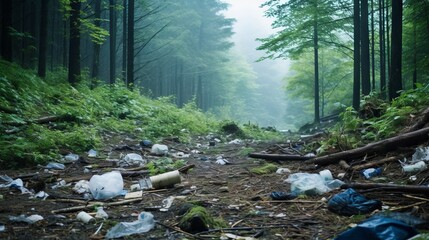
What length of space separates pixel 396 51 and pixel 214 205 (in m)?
7.64

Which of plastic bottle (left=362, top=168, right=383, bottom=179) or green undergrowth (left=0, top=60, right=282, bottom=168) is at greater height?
green undergrowth (left=0, top=60, right=282, bottom=168)

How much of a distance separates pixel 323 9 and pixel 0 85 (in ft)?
46.9

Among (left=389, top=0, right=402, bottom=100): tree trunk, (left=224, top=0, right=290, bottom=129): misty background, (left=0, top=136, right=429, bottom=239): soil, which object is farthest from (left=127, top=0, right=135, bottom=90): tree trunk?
(left=224, top=0, right=290, bottom=129): misty background

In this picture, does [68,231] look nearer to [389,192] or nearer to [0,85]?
[389,192]

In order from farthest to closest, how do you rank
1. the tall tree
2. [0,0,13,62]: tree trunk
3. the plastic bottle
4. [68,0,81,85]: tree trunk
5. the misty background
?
→ the misty background
the tall tree
[68,0,81,85]: tree trunk
[0,0,13,62]: tree trunk
the plastic bottle

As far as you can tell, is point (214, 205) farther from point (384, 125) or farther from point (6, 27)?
point (6, 27)

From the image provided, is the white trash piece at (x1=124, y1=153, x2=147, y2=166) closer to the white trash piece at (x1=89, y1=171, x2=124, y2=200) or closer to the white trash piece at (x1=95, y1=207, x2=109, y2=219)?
the white trash piece at (x1=89, y1=171, x2=124, y2=200)

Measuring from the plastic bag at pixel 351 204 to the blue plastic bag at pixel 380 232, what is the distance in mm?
915

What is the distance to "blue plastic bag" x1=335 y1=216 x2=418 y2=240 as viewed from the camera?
5.92 ft

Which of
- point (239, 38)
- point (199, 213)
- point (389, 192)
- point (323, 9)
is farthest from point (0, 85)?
point (239, 38)

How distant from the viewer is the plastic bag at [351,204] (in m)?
2.77

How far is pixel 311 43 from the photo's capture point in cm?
1711

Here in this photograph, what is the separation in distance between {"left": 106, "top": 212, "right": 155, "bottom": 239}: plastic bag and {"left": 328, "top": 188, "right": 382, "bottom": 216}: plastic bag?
175cm

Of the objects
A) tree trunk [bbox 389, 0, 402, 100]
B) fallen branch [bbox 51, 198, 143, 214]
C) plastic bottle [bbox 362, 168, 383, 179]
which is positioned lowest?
fallen branch [bbox 51, 198, 143, 214]
